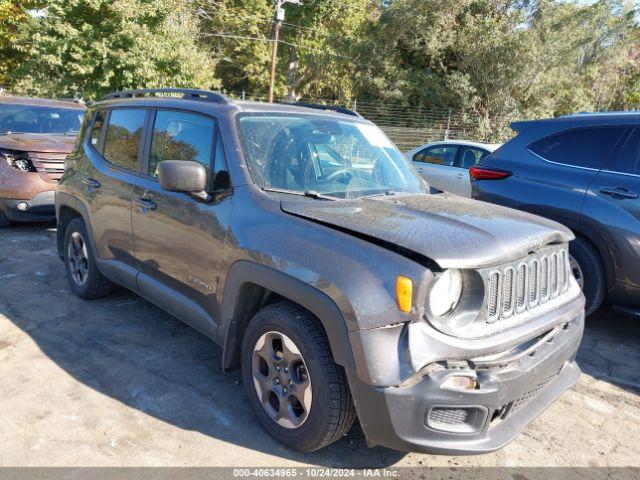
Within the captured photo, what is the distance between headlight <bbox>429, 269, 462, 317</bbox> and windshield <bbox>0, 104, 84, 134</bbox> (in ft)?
25.4

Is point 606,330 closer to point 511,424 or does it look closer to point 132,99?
point 511,424

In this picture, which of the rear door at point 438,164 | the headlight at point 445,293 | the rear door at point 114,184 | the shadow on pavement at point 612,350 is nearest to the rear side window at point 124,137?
the rear door at point 114,184

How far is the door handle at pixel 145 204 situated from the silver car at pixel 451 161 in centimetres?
593

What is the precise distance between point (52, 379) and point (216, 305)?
129 cm

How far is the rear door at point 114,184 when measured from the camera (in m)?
3.92

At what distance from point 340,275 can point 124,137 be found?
2661 mm

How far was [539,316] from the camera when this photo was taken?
2652 mm

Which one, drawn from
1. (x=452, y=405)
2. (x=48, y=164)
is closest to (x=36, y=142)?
(x=48, y=164)

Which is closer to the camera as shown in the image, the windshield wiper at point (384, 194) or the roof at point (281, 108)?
the windshield wiper at point (384, 194)

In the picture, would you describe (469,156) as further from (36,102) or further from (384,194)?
(36,102)

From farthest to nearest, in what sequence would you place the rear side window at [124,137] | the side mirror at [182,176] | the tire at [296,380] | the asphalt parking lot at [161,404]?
1. the rear side window at [124,137]
2. the side mirror at [182,176]
3. the asphalt parking lot at [161,404]
4. the tire at [296,380]

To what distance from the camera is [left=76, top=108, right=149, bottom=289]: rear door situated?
154 inches

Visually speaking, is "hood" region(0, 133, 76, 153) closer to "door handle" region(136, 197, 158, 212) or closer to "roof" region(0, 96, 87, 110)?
"roof" region(0, 96, 87, 110)

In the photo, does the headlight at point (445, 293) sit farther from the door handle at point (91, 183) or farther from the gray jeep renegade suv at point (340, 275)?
the door handle at point (91, 183)
